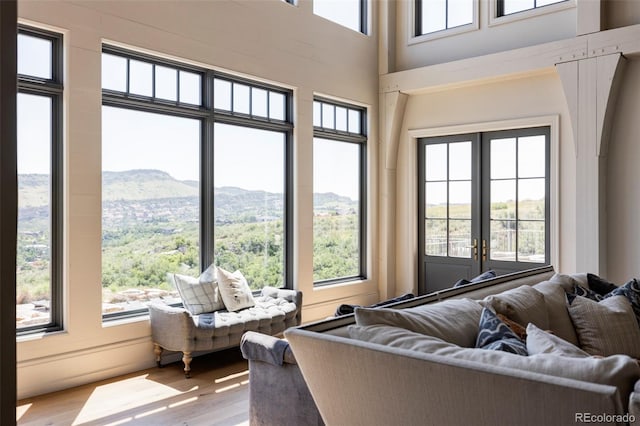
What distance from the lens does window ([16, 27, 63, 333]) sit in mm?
3908

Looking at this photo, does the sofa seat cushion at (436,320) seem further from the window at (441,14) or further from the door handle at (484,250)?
the window at (441,14)

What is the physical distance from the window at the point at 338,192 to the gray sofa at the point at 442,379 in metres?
4.06

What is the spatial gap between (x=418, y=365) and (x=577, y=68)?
496 centimetres

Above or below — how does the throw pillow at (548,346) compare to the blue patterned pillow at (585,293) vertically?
above

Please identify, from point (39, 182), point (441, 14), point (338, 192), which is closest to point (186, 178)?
point (39, 182)

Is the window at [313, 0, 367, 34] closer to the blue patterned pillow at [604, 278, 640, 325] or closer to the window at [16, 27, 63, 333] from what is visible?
the window at [16, 27, 63, 333]

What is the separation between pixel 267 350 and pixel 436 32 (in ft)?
18.4

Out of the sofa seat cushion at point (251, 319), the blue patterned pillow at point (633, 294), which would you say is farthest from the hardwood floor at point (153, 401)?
the blue patterned pillow at point (633, 294)

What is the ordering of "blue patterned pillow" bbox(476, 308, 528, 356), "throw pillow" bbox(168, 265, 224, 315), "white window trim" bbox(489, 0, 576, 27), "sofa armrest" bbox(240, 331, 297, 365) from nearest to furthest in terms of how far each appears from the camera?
"blue patterned pillow" bbox(476, 308, 528, 356)
"sofa armrest" bbox(240, 331, 297, 365)
"throw pillow" bbox(168, 265, 224, 315)
"white window trim" bbox(489, 0, 576, 27)

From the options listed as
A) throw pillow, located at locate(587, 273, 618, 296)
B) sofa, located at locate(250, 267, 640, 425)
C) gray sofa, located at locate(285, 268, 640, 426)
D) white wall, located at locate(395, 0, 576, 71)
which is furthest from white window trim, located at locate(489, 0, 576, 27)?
gray sofa, located at locate(285, 268, 640, 426)

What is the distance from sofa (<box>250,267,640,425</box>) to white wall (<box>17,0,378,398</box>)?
7.85 feet

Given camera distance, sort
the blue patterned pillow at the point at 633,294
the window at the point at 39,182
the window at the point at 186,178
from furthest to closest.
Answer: the window at the point at 186,178, the window at the point at 39,182, the blue patterned pillow at the point at 633,294

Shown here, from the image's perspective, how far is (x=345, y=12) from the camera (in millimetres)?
6832

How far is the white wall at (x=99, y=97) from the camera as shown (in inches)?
157
